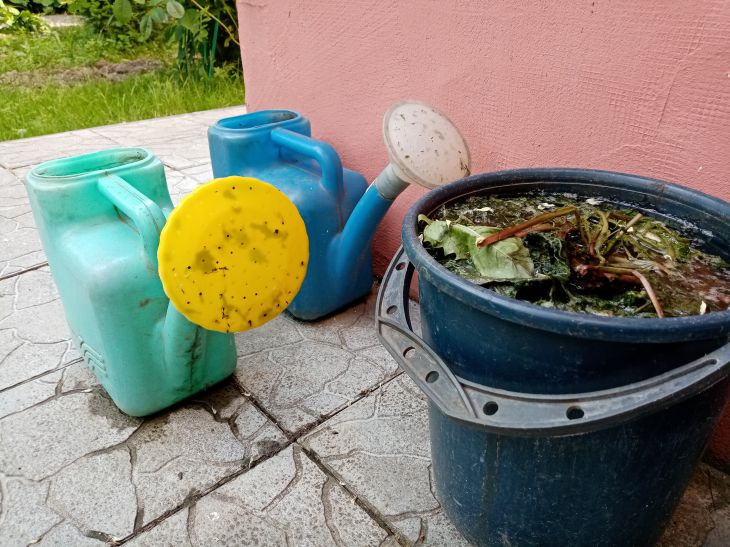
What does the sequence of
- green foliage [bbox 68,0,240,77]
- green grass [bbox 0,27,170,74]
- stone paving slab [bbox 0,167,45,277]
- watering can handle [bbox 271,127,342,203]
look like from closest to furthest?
watering can handle [bbox 271,127,342,203] → stone paving slab [bbox 0,167,45,277] → green foliage [bbox 68,0,240,77] → green grass [bbox 0,27,170,74]

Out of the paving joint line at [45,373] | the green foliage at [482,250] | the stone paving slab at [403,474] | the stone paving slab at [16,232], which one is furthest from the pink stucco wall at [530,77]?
Answer: the stone paving slab at [16,232]

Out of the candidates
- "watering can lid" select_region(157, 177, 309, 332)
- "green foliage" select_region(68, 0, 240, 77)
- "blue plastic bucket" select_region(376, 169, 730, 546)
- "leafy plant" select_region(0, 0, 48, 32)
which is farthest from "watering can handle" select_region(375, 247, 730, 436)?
"leafy plant" select_region(0, 0, 48, 32)

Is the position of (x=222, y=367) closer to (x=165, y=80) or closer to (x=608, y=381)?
(x=608, y=381)

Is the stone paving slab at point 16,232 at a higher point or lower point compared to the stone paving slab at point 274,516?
lower

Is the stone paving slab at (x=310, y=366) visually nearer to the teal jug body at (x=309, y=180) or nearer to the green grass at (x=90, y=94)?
the teal jug body at (x=309, y=180)

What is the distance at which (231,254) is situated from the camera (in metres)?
1.21

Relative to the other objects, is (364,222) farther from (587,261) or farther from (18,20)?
(18,20)

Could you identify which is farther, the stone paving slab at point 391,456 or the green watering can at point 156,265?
the stone paving slab at point 391,456

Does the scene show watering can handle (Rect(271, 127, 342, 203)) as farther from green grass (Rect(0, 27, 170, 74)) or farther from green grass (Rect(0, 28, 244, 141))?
green grass (Rect(0, 27, 170, 74))

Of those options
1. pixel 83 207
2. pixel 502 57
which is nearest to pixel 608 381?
pixel 502 57

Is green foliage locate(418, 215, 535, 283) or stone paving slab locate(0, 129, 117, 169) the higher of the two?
green foliage locate(418, 215, 535, 283)

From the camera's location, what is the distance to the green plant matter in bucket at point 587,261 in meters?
0.89

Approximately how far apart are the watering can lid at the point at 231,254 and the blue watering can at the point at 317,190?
0.47m

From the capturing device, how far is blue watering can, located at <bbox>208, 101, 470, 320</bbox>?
181 cm
